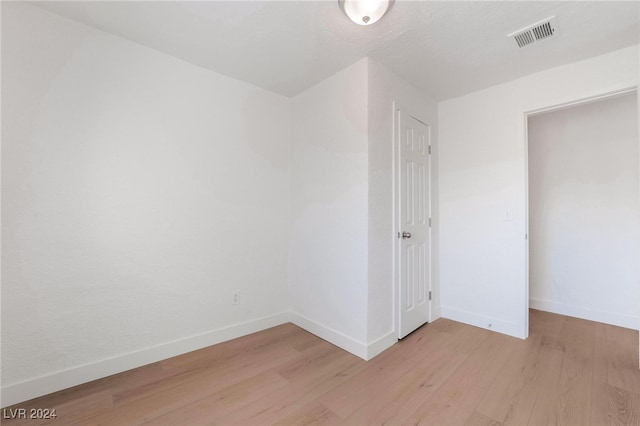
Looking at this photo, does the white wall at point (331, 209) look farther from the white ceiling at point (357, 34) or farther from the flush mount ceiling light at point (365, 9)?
the flush mount ceiling light at point (365, 9)

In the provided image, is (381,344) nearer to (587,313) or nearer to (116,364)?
(116,364)

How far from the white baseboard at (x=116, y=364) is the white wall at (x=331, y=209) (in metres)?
0.71

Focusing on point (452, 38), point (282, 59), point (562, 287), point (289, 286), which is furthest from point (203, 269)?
point (562, 287)

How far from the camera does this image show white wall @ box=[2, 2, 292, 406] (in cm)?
177

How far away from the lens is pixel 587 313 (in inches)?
123

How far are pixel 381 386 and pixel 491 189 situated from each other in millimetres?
2230

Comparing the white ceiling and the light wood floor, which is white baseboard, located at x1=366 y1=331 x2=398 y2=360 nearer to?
the light wood floor

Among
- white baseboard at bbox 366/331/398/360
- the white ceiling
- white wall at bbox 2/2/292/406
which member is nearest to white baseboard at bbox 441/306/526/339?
white baseboard at bbox 366/331/398/360

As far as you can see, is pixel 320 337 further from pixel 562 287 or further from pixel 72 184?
pixel 562 287

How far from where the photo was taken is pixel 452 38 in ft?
6.77

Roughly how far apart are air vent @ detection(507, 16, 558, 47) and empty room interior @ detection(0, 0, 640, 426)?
0.02 m

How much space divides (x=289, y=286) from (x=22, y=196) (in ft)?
7.48

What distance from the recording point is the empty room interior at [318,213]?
5.81 feet

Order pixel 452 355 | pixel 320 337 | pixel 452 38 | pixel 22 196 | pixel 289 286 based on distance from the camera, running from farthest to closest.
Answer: pixel 289 286, pixel 320 337, pixel 452 355, pixel 452 38, pixel 22 196
